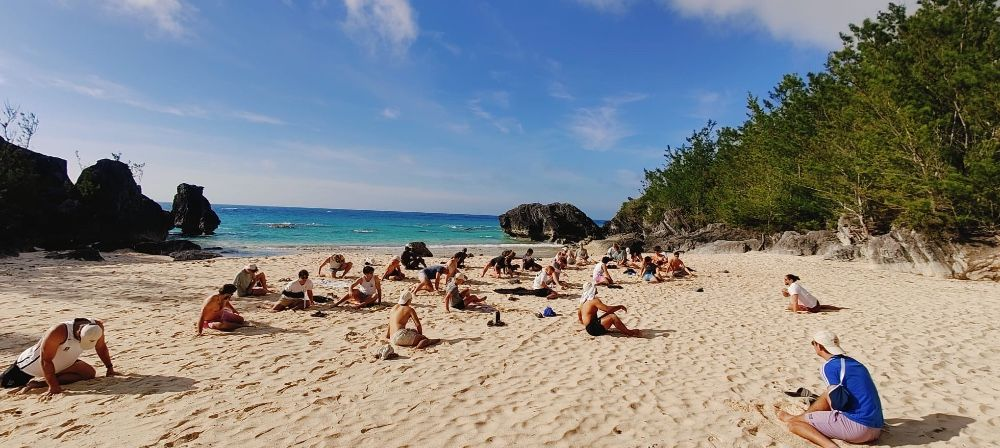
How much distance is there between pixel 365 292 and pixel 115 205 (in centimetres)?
3686

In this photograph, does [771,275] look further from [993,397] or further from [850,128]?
[850,128]

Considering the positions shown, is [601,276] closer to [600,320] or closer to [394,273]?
[600,320]

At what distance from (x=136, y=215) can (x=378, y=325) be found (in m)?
40.6

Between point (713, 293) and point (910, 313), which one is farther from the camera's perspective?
point (713, 293)

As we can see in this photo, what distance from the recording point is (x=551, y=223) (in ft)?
198

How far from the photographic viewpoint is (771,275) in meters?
17.7

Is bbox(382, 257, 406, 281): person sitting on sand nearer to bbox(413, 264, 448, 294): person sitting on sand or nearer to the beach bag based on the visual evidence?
bbox(413, 264, 448, 294): person sitting on sand

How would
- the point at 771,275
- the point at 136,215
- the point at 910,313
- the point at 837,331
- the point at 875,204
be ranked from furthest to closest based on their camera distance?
the point at 136,215, the point at 875,204, the point at 771,275, the point at 910,313, the point at 837,331

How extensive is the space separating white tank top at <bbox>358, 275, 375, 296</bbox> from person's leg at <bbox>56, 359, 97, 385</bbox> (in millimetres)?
5567

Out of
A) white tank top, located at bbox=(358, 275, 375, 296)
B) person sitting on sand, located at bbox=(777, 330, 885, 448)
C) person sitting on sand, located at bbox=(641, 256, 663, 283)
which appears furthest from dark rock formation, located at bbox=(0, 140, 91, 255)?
person sitting on sand, located at bbox=(777, 330, 885, 448)

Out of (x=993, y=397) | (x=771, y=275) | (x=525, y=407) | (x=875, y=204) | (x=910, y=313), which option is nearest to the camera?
(x=525, y=407)

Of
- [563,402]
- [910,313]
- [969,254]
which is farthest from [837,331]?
[969,254]

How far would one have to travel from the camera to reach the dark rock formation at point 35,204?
24455mm

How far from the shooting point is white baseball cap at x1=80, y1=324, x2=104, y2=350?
542cm
